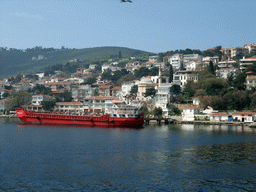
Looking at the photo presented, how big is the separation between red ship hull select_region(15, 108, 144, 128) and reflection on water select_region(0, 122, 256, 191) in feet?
65.1

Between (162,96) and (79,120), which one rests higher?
(162,96)

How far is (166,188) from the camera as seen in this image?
21672mm

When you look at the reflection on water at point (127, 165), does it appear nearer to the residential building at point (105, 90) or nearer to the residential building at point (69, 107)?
the residential building at point (69, 107)

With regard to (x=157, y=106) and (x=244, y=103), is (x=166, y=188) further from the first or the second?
(x=157, y=106)

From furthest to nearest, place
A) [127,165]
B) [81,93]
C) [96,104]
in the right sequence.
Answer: [81,93], [96,104], [127,165]

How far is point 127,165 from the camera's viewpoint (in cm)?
2728

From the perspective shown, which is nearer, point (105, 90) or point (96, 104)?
point (96, 104)

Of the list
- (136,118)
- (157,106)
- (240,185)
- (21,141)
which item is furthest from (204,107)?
(240,185)

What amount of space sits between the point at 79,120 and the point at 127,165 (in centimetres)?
3787

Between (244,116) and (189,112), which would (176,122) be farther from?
(244,116)

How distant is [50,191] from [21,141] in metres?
20.0

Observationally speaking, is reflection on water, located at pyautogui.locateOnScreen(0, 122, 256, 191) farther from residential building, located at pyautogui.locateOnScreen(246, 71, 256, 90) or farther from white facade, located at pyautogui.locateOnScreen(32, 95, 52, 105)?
white facade, located at pyautogui.locateOnScreen(32, 95, 52, 105)

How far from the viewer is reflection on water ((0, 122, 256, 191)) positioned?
72.9ft

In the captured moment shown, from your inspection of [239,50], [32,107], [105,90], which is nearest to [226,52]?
[239,50]
